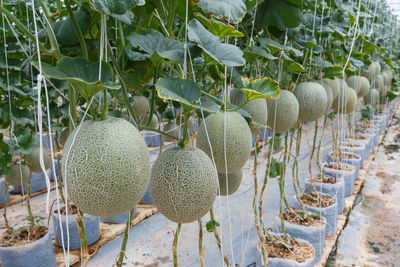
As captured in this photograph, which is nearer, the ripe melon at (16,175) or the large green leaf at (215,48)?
the large green leaf at (215,48)

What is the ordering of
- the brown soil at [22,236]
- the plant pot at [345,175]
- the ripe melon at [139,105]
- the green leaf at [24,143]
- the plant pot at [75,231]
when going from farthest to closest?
1. the plant pot at [345,175]
2. the ripe melon at [139,105]
3. the plant pot at [75,231]
4. the brown soil at [22,236]
5. the green leaf at [24,143]

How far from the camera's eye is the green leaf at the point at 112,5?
2.11 ft

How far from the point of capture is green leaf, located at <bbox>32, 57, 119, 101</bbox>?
2.22 feet

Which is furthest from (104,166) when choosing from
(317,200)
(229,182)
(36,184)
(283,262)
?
(36,184)

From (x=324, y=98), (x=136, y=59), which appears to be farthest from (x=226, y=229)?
(x=136, y=59)

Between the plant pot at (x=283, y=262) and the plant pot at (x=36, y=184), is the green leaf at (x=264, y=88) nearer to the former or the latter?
the plant pot at (x=283, y=262)

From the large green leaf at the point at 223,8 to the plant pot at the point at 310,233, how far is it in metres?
1.63

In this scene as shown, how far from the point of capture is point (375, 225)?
305 centimetres

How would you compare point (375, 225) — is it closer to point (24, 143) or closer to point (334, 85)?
point (334, 85)

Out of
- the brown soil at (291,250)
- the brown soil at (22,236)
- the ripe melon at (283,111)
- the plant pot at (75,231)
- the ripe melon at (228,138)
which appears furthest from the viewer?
the plant pot at (75,231)

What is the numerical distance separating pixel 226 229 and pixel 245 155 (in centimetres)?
178

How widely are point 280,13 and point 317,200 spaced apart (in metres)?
1.65

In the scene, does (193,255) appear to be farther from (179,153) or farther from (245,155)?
(179,153)

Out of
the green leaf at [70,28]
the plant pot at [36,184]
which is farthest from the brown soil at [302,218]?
the plant pot at [36,184]
